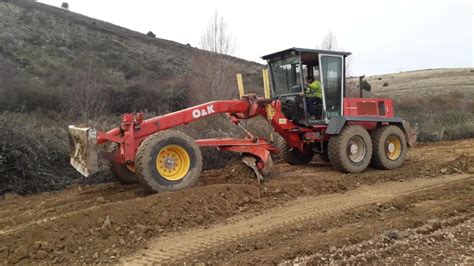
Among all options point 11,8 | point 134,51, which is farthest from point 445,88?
point 11,8

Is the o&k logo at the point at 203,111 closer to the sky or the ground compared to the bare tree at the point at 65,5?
closer to the ground

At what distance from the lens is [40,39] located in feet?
96.4

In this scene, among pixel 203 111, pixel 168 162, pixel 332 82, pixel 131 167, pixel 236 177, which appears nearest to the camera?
pixel 168 162

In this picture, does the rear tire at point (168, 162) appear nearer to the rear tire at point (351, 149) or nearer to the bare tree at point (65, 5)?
the rear tire at point (351, 149)

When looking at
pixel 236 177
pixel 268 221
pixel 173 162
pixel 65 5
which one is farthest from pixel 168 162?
pixel 65 5

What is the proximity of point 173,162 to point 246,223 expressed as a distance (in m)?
1.63

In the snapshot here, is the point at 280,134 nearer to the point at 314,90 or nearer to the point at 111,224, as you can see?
the point at 314,90

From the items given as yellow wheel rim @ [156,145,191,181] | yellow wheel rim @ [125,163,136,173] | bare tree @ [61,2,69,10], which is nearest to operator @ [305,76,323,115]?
yellow wheel rim @ [156,145,191,181]

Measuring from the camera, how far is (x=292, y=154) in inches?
407

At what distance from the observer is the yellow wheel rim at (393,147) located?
381 inches

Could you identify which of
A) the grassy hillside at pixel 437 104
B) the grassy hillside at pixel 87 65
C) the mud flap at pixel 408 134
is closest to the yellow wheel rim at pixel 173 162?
the mud flap at pixel 408 134

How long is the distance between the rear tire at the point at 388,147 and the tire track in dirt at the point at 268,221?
1.14 metres

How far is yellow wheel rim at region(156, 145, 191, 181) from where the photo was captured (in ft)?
21.4

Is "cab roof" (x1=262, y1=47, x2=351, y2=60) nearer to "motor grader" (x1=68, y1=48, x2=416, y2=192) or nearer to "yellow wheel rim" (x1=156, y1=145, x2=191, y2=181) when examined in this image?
"motor grader" (x1=68, y1=48, x2=416, y2=192)
